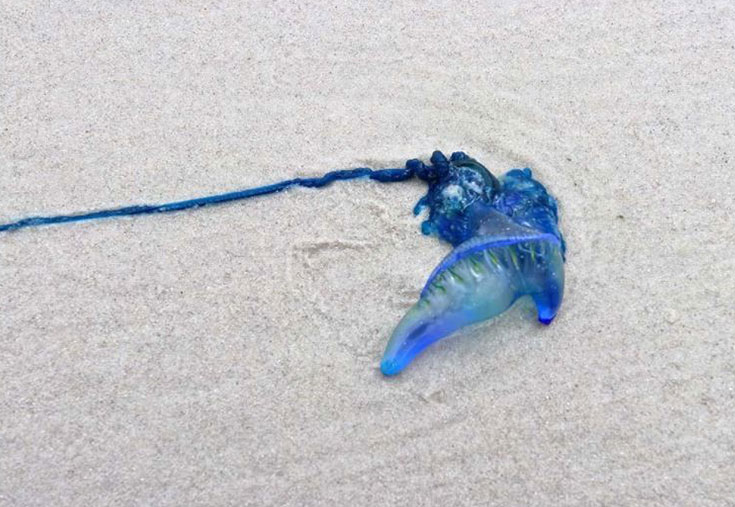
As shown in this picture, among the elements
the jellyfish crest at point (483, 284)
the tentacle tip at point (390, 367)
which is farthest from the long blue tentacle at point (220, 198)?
the tentacle tip at point (390, 367)

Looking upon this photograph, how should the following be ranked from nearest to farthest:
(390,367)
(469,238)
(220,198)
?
(390,367), (469,238), (220,198)

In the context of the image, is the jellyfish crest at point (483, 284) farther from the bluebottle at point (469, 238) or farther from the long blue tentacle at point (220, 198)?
the long blue tentacle at point (220, 198)

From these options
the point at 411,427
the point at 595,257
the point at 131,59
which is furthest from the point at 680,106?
the point at 131,59

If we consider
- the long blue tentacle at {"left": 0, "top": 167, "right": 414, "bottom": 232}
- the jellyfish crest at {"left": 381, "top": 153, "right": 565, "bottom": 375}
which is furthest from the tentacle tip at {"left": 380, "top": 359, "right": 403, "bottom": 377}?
the long blue tentacle at {"left": 0, "top": 167, "right": 414, "bottom": 232}

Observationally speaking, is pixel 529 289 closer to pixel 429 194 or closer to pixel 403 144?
pixel 429 194

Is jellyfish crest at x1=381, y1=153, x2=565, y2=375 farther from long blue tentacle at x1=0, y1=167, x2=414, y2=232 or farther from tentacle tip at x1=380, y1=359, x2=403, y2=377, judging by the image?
long blue tentacle at x1=0, y1=167, x2=414, y2=232

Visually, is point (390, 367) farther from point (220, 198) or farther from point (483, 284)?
point (220, 198)

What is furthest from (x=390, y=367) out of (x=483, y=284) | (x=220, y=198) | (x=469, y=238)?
(x=220, y=198)
